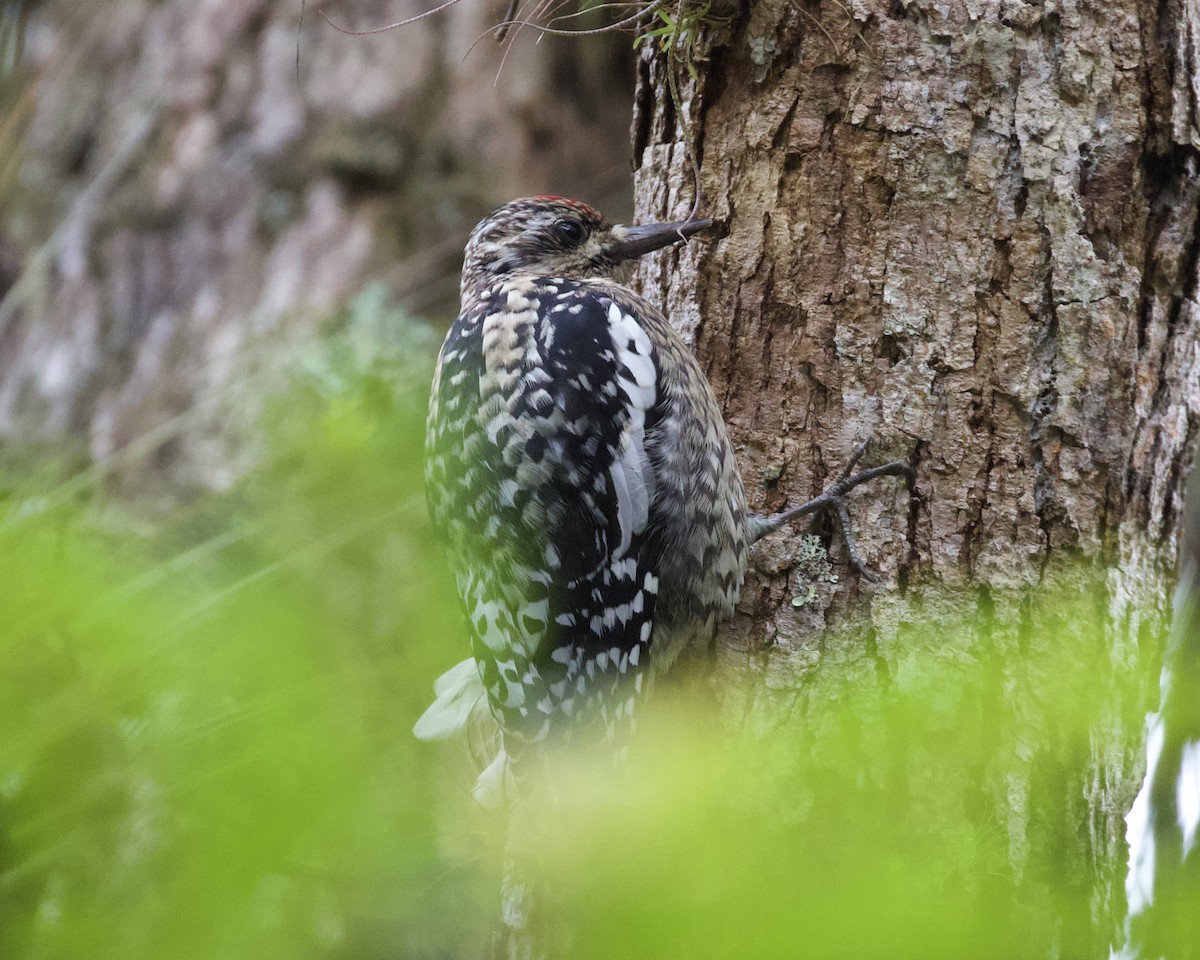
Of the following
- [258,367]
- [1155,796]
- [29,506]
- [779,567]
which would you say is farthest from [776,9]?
[258,367]

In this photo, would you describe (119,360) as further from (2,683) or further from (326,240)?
(2,683)

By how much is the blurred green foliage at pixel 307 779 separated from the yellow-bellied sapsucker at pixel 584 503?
105 centimetres

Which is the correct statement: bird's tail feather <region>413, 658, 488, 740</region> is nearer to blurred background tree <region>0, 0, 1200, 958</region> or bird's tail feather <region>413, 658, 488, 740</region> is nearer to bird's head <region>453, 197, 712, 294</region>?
blurred background tree <region>0, 0, 1200, 958</region>

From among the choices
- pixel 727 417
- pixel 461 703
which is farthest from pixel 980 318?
pixel 461 703

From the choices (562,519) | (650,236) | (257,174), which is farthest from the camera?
(257,174)

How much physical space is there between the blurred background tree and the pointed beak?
0.16 ft

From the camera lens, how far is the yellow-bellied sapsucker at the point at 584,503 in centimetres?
214

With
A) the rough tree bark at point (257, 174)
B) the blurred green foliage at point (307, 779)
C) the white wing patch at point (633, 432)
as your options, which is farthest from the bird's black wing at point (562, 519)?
the rough tree bark at point (257, 174)

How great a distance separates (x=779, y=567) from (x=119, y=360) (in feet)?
10.9

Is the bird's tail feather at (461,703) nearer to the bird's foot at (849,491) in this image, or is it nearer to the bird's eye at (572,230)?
the bird's foot at (849,491)

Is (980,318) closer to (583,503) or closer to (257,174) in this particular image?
(583,503)

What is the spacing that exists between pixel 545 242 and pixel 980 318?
1.13 metres

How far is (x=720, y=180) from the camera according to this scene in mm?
2270

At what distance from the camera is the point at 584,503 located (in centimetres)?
217
